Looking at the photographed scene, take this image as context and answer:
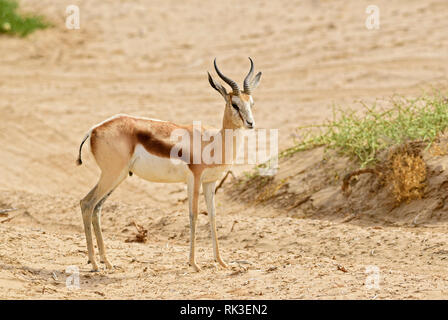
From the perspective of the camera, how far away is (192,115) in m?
14.8

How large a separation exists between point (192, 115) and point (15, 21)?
6935 mm

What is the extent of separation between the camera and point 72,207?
34.9 ft

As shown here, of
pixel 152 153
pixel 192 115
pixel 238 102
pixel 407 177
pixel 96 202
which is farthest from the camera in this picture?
pixel 192 115

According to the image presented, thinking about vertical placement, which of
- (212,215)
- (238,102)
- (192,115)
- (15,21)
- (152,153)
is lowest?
(212,215)

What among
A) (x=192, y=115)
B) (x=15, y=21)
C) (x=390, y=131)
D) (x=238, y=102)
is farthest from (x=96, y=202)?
(x=15, y=21)

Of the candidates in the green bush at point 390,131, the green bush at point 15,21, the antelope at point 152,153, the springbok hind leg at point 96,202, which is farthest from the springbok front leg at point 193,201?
the green bush at point 15,21

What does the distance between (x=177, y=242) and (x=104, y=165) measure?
1972 millimetres

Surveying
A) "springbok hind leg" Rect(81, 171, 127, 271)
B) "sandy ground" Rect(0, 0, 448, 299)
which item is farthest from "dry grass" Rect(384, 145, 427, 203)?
"springbok hind leg" Rect(81, 171, 127, 271)

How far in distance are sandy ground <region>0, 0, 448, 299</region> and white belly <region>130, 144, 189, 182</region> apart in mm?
930

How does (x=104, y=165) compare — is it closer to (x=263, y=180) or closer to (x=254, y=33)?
(x=263, y=180)

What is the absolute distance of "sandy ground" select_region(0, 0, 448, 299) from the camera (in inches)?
286

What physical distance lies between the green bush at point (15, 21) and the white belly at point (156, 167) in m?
12.5

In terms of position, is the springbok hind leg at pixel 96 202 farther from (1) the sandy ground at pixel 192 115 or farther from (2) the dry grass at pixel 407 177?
(2) the dry grass at pixel 407 177

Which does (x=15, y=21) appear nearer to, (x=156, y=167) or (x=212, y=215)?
(x=156, y=167)
